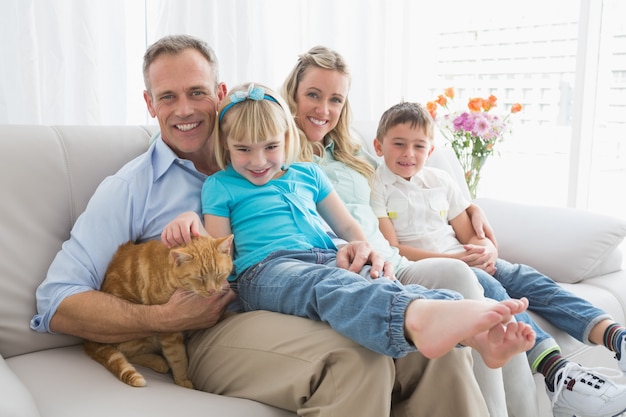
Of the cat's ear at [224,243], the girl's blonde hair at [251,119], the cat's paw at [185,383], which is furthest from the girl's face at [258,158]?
the cat's paw at [185,383]

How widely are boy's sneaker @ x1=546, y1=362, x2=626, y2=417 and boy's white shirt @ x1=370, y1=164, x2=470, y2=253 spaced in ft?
2.09

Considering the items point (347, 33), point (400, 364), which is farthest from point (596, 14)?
point (400, 364)

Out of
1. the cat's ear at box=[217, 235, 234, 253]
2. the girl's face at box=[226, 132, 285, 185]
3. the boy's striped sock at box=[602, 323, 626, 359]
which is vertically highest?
the girl's face at box=[226, 132, 285, 185]

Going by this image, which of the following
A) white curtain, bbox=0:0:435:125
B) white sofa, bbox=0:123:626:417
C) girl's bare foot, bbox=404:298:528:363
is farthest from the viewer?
white curtain, bbox=0:0:435:125

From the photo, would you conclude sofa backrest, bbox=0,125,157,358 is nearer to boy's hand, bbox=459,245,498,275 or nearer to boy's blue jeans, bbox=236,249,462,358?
boy's blue jeans, bbox=236,249,462,358

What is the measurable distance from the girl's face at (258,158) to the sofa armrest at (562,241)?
1.07 meters

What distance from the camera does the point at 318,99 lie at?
211cm

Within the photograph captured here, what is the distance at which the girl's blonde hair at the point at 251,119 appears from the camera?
5.55 ft

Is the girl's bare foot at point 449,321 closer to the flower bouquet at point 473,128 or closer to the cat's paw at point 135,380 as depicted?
the cat's paw at point 135,380

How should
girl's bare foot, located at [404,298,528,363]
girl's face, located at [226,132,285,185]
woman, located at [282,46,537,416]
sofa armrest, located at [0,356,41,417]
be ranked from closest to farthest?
sofa armrest, located at [0,356,41,417]
girl's bare foot, located at [404,298,528,363]
girl's face, located at [226,132,285,185]
woman, located at [282,46,537,416]

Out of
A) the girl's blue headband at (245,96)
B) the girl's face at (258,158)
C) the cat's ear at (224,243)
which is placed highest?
the girl's blue headband at (245,96)

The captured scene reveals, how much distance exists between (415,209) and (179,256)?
1027mm

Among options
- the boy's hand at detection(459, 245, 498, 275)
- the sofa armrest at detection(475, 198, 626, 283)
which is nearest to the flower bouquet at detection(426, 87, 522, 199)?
the sofa armrest at detection(475, 198, 626, 283)

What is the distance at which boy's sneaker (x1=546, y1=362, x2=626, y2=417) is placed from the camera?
5.24ft
